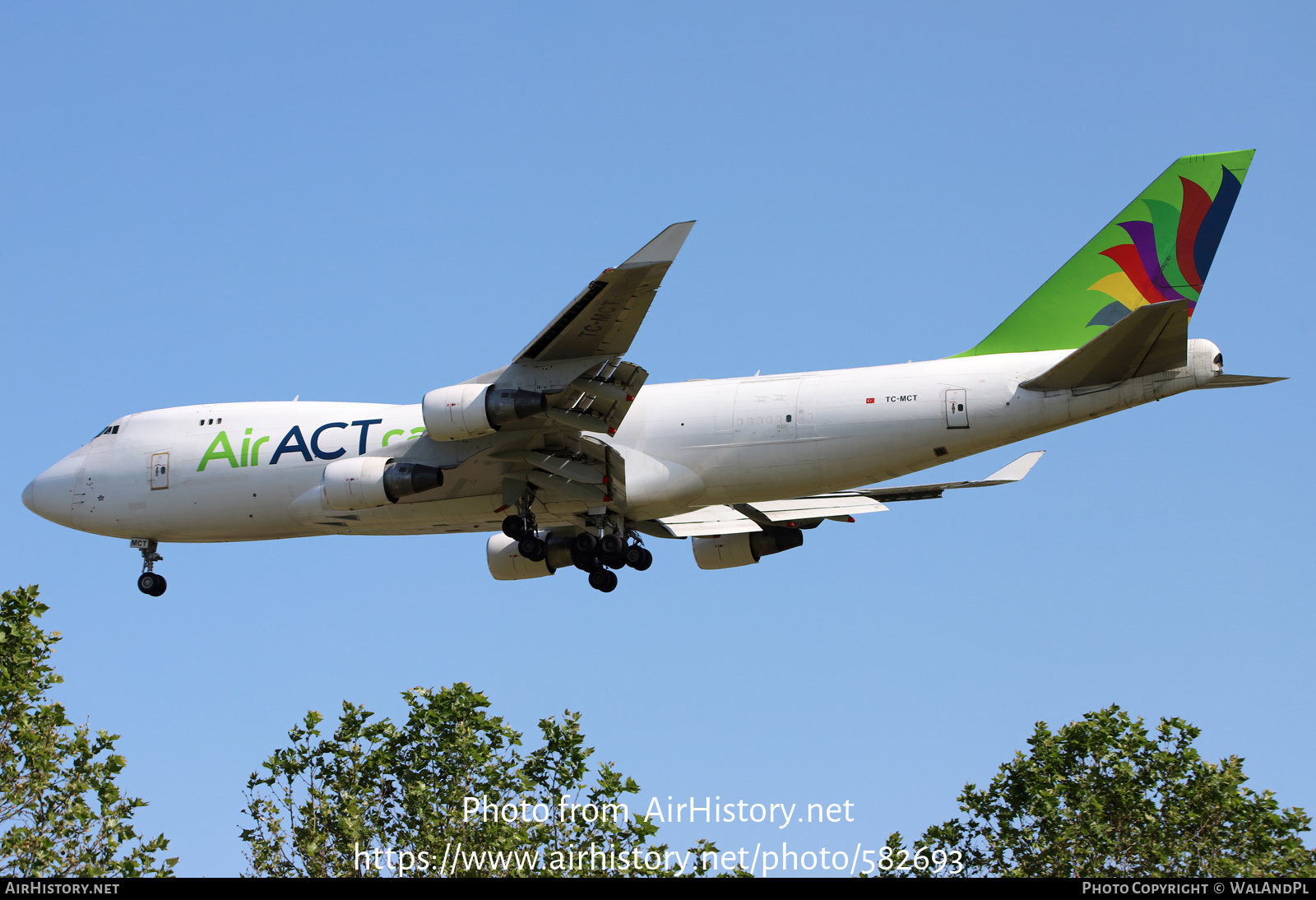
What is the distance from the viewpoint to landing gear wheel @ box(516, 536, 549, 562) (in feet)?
84.0

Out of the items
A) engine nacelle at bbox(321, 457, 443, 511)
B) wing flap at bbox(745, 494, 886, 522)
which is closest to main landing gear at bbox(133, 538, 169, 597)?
engine nacelle at bbox(321, 457, 443, 511)

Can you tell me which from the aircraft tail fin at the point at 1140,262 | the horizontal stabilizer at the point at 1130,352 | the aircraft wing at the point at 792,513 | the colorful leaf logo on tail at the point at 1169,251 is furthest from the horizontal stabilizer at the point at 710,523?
the colorful leaf logo on tail at the point at 1169,251

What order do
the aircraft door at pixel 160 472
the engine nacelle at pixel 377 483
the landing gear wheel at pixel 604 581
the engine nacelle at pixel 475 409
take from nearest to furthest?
the engine nacelle at pixel 475 409 → the engine nacelle at pixel 377 483 → the landing gear wheel at pixel 604 581 → the aircraft door at pixel 160 472

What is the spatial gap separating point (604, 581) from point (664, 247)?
26.0ft

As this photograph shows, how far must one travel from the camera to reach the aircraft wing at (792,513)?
1133 inches

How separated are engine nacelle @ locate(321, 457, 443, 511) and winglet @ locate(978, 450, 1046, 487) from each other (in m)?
10.6

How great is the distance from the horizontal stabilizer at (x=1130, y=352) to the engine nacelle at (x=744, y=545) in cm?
802

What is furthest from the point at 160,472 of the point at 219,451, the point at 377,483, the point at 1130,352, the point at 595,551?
the point at 1130,352

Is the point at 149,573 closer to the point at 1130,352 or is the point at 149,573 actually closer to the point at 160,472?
the point at 160,472

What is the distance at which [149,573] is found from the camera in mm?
28547

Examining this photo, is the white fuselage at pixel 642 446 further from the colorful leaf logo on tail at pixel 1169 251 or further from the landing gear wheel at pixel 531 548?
the colorful leaf logo on tail at pixel 1169 251
